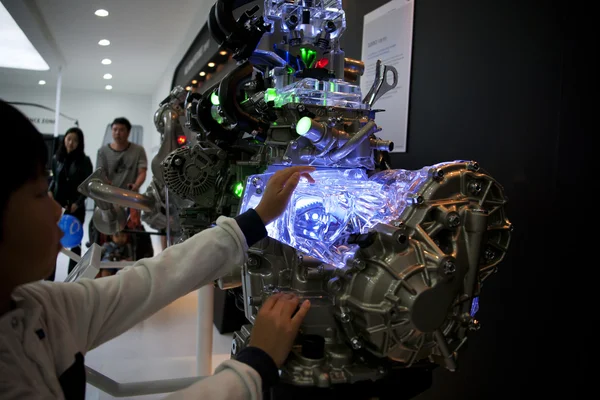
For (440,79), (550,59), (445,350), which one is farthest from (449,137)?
(445,350)

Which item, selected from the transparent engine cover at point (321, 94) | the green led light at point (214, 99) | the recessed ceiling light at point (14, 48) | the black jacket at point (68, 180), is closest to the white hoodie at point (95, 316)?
the transparent engine cover at point (321, 94)

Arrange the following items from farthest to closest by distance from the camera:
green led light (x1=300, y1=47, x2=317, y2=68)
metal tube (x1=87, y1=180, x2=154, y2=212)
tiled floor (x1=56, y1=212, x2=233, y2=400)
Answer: tiled floor (x1=56, y1=212, x2=233, y2=400) < metal tube (x1=87, y1=180, x2=154, y2=212) < green led light (x1=300, y1=47, x2=317, y2=68)

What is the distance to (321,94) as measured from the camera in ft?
4.62

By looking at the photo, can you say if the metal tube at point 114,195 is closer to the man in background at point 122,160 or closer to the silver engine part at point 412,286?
the silver engine part at point 412,286

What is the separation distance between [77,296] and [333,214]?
2.35ft

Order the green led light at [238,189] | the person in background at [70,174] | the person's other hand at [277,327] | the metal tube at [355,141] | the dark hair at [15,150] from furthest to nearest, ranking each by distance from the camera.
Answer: the person in background at [70,174]
the green led light at [238,189]
the metal tube at [355,141]
the person's other hand at [277,327]
the dark hair at [15,150]

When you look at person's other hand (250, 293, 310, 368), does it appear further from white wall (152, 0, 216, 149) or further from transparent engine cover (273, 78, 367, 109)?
white wall (152, 0, 216, 149)

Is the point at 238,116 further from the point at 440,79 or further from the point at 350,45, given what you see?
the point at 350,45

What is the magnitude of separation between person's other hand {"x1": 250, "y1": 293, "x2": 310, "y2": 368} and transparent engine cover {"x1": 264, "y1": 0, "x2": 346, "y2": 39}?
973 mm

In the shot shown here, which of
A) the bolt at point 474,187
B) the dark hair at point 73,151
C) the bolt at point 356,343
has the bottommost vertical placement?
the bolt at point 356,343

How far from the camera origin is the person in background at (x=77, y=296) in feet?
2.33

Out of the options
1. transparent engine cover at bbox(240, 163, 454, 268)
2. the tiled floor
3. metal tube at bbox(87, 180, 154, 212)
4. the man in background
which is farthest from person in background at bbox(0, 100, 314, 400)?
the man in background

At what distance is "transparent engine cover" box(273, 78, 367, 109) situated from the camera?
1.39 metres

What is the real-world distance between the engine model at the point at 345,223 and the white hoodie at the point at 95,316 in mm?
311
